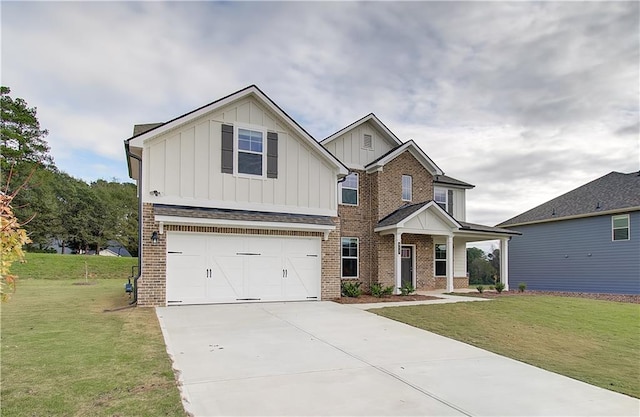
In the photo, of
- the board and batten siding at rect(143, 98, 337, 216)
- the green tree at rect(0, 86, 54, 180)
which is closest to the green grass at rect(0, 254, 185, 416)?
the board and batten siding at rect(143, 98, 337, 216)

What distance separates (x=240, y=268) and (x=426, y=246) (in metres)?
10.2

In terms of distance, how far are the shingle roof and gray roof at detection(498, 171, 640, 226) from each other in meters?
10.7

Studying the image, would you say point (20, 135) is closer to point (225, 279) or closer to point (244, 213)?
point (244, 213)

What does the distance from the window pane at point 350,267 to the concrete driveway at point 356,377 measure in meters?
8.49

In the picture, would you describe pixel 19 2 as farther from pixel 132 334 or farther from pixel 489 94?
pixel 489 94

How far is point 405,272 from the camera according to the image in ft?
63.1

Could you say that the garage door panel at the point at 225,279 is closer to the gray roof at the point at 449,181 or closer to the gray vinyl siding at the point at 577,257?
the gray roof at the point at 449,181

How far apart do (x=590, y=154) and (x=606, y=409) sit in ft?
76.1

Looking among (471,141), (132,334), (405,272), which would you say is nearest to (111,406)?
(132,334)

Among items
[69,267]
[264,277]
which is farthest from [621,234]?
[69,267]

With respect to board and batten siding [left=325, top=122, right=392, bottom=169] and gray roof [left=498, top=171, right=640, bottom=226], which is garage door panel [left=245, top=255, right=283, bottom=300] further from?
gray roof [left=498, top=171, right=640, bottom=226]

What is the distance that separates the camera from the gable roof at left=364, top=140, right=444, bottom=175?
18062 millimetres

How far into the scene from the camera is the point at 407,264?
1930 cm

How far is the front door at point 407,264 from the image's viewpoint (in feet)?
62.8
